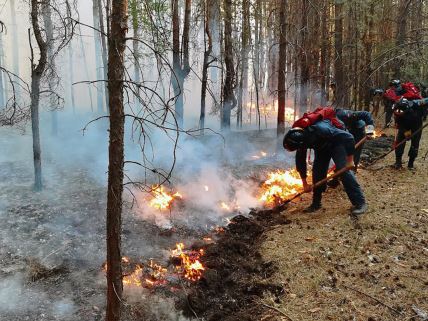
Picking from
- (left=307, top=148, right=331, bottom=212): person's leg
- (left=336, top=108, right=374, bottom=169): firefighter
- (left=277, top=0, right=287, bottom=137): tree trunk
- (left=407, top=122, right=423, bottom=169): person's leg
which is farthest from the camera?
(left=277, top=0, right=287, bottom=137): tree trunk

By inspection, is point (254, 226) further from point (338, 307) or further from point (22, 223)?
point (22, 223)

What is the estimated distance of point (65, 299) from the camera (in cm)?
499

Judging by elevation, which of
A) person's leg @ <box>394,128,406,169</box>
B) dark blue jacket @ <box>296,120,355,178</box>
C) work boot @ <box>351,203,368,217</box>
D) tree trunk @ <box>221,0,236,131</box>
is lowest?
work boot @ <box>351,203,368,217</box>

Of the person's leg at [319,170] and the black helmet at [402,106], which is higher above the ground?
the black helmet at [402,106]

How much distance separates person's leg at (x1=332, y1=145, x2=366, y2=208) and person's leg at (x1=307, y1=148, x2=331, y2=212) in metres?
0.32

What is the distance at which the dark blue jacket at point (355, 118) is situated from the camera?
308 inches

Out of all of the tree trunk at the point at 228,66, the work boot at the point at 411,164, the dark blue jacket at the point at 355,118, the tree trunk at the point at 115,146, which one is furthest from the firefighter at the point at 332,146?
the tree trunk at the point at 228,66

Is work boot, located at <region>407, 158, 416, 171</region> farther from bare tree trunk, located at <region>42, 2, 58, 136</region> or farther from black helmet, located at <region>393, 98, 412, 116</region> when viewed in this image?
bare tree trunk, located at <region>42, 2, 58, 136</region>

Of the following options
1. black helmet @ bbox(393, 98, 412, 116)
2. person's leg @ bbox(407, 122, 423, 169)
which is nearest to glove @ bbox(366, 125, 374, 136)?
black helmet @ bbox(393, 98, 412, 116)

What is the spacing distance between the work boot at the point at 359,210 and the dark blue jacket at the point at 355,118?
2.12 meters

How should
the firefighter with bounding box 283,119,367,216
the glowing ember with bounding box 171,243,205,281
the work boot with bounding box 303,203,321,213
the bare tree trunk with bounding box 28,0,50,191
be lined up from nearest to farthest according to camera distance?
1. the glowing ember with bounding box 171,243,205,281
2. the firefighter with bounding box 283,119,367,216
3. the work boot with bounding box 303,203,321,213
4. the bare tree trunk with bounding box 28,0,50,191

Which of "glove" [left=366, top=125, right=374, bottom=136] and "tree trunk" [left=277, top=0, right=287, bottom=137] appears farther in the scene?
"tree trunk" [left=277, top=0, right=287, bottom=137]

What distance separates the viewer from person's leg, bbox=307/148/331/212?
6992mm

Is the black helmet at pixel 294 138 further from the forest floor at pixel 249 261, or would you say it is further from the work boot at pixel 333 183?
the work boot at pixel 333 183
